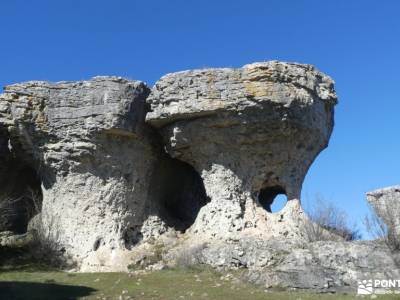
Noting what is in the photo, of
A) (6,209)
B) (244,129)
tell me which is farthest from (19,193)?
(244,129)

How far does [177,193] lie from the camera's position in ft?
78.6

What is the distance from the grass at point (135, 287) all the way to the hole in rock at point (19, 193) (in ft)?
18.7

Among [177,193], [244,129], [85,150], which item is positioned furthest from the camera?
[177,193]

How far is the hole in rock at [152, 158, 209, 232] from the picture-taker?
22141 millimetres

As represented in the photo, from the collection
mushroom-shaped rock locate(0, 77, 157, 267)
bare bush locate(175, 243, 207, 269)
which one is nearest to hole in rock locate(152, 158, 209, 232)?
mushroom-shaped rock locate(0, 77, 157, 267)

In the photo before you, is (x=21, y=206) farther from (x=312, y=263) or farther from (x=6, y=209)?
(x=312, y=263)

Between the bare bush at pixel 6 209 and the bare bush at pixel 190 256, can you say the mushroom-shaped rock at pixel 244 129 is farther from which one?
the bare bush at pixel 6 209

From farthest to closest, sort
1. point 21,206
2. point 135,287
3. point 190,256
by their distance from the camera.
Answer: point 21,206 → point 190,256 → point 135,287

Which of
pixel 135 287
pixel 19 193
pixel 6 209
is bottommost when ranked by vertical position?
pixel 135 287

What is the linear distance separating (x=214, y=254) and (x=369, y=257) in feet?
16.9

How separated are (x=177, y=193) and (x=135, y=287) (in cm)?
992

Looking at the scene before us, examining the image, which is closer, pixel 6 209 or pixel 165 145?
pixel 165 145

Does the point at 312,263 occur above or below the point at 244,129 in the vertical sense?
below

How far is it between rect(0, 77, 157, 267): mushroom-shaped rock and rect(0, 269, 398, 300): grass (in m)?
2.90
